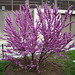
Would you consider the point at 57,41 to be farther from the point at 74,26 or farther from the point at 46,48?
the point at 74,26

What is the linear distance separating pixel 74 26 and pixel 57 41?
40.6 feet

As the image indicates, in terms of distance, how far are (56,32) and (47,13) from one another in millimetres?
564

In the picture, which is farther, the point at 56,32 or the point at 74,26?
the point at 74,26

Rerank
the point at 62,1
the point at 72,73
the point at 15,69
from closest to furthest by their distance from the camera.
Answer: the point at 15,69 < the point at 72,73 < the point at 62,1

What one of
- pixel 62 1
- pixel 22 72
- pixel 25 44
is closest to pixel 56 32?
pixel 25 44

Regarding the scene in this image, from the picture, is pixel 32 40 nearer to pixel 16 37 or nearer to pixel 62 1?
pixel 16 37

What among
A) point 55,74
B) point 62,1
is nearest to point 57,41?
point 55,74

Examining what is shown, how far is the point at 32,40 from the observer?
307 cm

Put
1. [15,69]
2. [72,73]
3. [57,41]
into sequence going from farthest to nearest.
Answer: [72,73], [15,69], [57,41]

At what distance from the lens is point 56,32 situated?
3.26 meters

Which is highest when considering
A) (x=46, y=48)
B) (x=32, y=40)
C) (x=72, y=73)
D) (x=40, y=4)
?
(x=40, y=4)

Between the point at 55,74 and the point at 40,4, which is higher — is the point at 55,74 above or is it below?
below

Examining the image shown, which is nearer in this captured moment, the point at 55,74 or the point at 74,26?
the point at 55,74

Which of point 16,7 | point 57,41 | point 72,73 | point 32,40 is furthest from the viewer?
point 16,7
